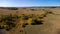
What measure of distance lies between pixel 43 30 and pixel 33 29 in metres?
0.59

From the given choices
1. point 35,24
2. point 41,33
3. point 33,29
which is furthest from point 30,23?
point 41,33

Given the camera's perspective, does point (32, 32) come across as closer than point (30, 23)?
Yes

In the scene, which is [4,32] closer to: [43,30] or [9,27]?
[9,27]

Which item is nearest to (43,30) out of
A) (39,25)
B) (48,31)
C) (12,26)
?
(48,31)

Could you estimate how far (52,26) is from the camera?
10281 millimetres

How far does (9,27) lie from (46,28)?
2.24 meters

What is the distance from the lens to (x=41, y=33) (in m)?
9.16

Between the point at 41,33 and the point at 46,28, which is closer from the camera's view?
the point at 41,33

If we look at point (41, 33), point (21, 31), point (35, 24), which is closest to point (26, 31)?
point (21, 31)

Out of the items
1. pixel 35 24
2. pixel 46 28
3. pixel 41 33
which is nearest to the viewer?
pixel 41 33

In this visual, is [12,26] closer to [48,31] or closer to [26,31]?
[26,31]

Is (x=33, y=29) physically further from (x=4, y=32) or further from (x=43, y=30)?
(x=4, y=32)

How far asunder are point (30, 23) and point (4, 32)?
226cm

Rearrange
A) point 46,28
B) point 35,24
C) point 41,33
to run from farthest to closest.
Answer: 1. point 35,24
2. point 46,28
3. point 41,33
